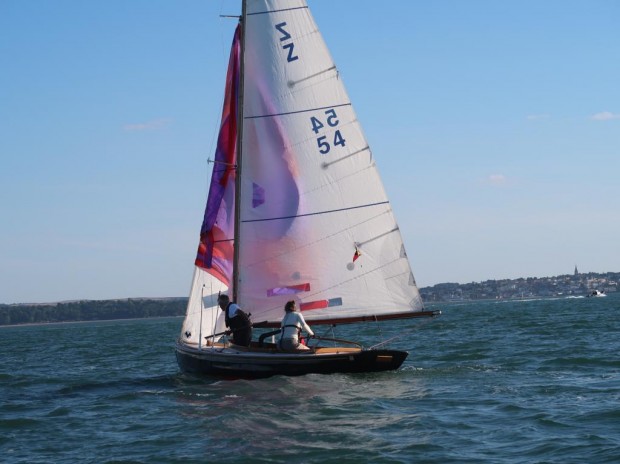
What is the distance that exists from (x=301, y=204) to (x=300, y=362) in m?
3.62

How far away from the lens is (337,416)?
53.9 feet

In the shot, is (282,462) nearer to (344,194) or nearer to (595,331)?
(344,194)

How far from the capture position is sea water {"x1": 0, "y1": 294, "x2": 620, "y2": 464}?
1377cm

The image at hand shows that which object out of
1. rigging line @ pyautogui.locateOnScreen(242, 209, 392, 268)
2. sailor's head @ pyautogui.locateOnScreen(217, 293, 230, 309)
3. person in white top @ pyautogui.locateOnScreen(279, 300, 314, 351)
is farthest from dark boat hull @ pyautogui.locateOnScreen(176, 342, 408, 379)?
rigging line @ pyautogui.locateOnScreen(242, 209, 392, 268)

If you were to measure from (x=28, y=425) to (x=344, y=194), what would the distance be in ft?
27.6

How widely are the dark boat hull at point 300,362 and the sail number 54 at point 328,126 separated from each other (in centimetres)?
449

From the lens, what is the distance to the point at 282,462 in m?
13.1

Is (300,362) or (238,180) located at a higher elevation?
(238,180)

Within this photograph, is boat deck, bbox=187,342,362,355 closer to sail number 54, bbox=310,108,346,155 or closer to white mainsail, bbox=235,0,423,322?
white mainsail, bbox=235,0,423,322

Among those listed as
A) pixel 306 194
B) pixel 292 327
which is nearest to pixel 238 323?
pixel 292 327

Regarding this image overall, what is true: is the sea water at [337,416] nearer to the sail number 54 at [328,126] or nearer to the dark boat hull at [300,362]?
the dark boat hull at [300,362]

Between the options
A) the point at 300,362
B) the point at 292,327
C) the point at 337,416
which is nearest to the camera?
the point at 337,416

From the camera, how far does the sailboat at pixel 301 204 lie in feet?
71.5

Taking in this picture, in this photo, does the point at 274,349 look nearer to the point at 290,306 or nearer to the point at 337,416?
the point at 290,306
